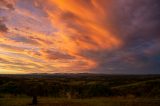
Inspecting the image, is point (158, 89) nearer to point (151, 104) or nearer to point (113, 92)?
point (113, 92)

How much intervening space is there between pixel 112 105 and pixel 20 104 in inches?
599

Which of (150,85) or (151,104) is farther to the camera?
(150,85)

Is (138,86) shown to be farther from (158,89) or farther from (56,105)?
(56,105)

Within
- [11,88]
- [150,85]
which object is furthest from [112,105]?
[11,88]

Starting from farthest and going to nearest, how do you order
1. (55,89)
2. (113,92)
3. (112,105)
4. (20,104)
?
(55,89), (113,92), (20,104), (112,105)

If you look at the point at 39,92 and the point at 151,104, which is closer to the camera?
the point at 151,104

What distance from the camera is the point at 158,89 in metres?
69.9

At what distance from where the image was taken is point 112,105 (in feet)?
131

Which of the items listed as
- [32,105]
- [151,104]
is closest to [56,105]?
[32,105]

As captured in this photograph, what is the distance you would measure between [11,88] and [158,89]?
42.8 m

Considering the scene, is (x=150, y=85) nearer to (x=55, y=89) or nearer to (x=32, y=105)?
(x=55, y=89)

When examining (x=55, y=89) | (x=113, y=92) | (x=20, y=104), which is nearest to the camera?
(x=20, y=104)

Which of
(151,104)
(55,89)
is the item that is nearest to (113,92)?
(55,89)

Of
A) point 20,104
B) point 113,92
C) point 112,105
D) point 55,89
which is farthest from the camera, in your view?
point 55,89
